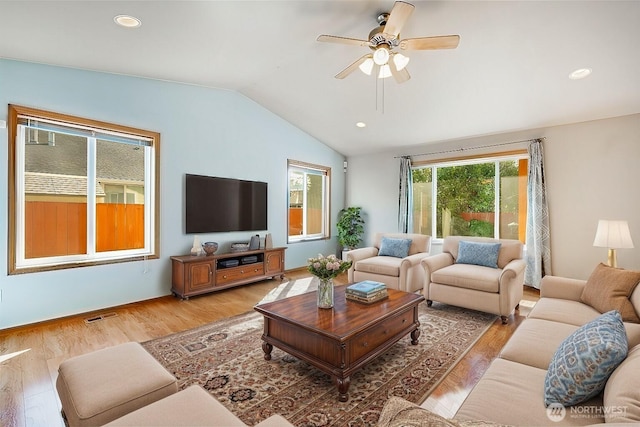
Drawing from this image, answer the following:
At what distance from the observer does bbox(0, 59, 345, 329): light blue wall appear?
3.06 m

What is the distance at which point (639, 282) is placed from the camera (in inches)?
87.1

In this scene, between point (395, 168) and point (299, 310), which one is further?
point (395, 168)

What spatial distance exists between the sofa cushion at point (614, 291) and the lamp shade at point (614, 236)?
1.00 meters

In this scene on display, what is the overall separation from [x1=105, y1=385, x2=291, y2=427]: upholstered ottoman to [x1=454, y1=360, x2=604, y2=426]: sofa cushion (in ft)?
2.59

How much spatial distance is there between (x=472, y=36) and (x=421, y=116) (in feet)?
5.52

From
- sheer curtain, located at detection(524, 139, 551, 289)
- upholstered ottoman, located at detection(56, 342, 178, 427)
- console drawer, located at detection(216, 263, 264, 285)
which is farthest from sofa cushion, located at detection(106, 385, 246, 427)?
sheer curtain, located at detection(524, 139, 551, 289)

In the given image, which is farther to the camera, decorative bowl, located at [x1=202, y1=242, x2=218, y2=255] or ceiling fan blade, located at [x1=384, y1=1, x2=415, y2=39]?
decorative bowl, located at [x1=202, y1=242, x2=218, y2=255]

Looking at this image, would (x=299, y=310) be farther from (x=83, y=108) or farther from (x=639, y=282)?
(x=83, y=108)

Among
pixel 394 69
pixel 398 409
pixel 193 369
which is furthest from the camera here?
pixel 394 69

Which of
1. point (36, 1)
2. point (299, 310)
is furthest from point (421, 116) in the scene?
point (36, 1)

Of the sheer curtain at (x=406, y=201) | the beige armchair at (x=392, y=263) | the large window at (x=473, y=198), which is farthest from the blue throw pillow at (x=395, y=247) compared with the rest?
the large window at (x=473, y=198)

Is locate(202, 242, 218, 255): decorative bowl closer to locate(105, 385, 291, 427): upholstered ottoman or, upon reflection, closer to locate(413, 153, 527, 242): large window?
locate(105, 385, 291, 427): upholstered ottoman

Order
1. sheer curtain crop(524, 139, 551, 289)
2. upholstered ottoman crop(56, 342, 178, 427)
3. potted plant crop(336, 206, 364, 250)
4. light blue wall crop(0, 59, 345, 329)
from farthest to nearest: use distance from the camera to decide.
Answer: potted plant crop(336, 206, 364, 250)
sheer curtain crop(524, 139, 551, 289)
light blue wall crop(0, 59, 345, 329)
upholstered ottoman crop(56, 342, 178, 427)

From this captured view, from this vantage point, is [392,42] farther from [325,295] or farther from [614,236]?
[614,236]
